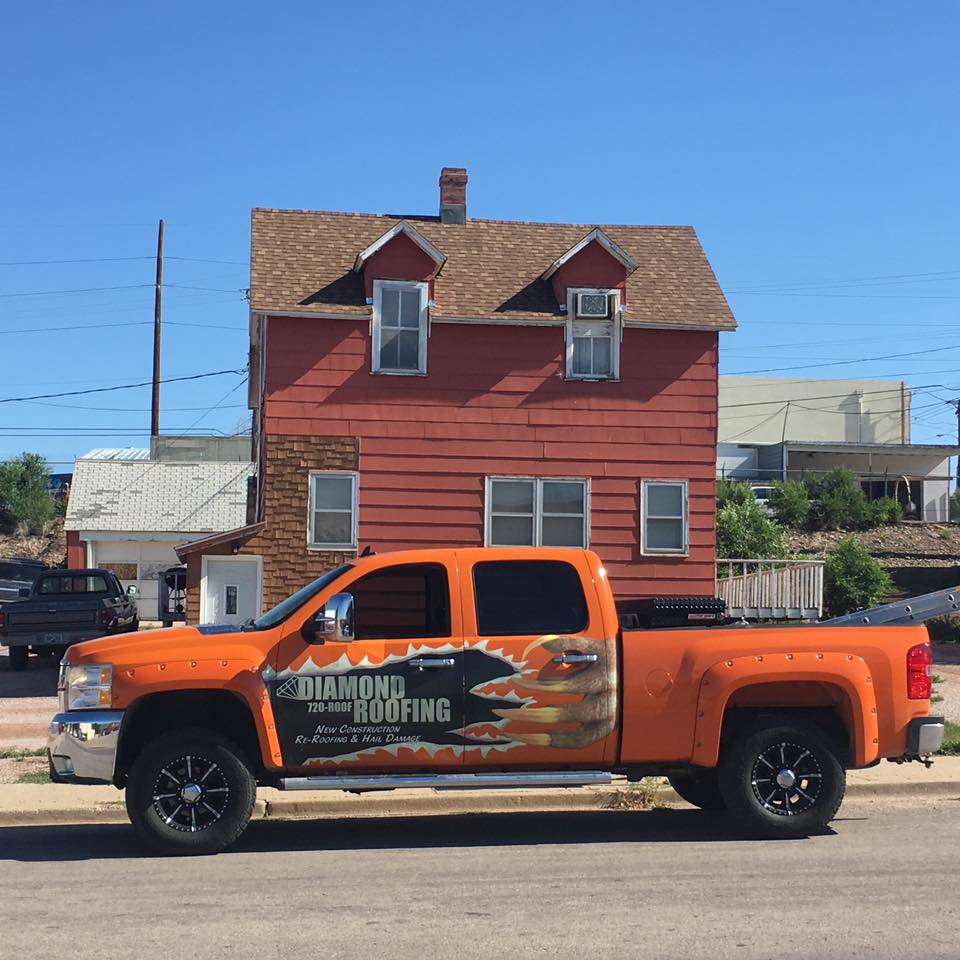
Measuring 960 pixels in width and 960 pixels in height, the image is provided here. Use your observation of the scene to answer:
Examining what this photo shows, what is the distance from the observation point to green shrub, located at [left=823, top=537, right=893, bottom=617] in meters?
29.7

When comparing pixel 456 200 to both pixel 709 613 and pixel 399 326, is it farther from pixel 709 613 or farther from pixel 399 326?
pixel 709 613

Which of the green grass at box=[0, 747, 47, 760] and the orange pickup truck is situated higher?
the orange pickup truck

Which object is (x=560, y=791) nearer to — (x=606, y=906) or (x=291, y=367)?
(x=606, y=906)

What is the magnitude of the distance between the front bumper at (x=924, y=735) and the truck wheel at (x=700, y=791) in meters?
1.51

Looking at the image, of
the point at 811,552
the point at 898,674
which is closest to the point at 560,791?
the point at 898,674

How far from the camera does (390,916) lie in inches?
281

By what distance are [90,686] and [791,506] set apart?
4144 centimetres

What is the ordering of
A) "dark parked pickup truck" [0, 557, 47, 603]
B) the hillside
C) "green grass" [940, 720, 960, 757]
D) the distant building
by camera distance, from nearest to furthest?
"green grass" [940, 720, 960, 757] → "dark parked pickup truck" [0, 557, 47, 603] → the hillside → the distant building

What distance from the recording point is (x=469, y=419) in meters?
21.1

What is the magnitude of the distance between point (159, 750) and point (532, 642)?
2.63 metres

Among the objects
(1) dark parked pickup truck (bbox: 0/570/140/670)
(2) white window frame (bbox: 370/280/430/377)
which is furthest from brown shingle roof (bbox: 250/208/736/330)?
(1) dark parked pickup truck (bbox: 0/570/140/670)

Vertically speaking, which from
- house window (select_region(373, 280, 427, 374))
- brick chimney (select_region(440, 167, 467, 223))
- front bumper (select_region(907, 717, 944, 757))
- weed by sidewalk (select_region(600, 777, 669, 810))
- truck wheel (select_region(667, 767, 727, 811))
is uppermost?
brick chimney (select_region(440, 167, 467, 223))

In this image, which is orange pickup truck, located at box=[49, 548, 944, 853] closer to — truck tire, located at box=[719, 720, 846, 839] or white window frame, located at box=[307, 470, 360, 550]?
truck tire, located at box=[719, 720, 846, 839]

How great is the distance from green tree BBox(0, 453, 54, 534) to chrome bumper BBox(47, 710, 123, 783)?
42753mm
